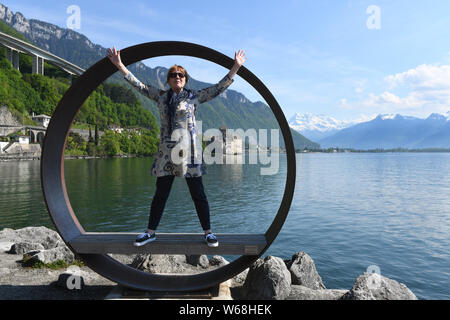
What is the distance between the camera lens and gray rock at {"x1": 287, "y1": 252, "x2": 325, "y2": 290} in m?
6.86

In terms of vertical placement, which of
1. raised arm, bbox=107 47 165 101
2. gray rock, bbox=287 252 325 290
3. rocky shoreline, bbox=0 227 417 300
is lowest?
gray rock, bbox=287 252 325 290

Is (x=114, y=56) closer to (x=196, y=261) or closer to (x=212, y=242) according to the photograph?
(x=212, y=242)

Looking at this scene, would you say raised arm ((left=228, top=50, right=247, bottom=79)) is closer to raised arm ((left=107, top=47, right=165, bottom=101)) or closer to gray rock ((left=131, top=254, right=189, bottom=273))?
raised arm ((left=107, top=47, right=165, bottom=101))

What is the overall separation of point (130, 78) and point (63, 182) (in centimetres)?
196

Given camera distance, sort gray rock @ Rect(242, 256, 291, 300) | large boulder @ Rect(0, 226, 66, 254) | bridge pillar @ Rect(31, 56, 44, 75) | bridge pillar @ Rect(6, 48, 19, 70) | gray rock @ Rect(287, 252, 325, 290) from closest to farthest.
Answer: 1. gray rock @ Rect(242, 256, 291, 300)
2. gray rock @ Rect(287, 252, 325, 290)
3. large boulder @ Rect(0, 226, 66, 254)
4. bridge pillar @ Rect(6, 48, 19, 70)
5. bridge pillar @ Rect(31, 56, 44, 75)

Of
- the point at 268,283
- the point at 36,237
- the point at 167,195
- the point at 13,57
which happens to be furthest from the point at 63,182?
the point at 13,57

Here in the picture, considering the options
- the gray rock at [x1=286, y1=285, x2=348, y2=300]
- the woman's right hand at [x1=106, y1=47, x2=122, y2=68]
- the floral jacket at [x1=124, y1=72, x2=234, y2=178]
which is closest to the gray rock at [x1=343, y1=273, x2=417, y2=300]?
the gray rock at [x1=286, y1=285, x2=348, y2=300]

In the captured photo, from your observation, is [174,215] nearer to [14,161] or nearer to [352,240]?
[352,240]

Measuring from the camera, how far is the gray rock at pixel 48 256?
6414mm

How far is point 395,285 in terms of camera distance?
17.8 ft

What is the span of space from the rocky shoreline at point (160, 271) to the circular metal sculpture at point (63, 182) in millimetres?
589

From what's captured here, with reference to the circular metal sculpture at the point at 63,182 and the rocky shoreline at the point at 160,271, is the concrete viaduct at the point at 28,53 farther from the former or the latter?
the circular metal sculpture at the point at 63,182

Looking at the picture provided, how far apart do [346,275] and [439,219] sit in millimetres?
17179
